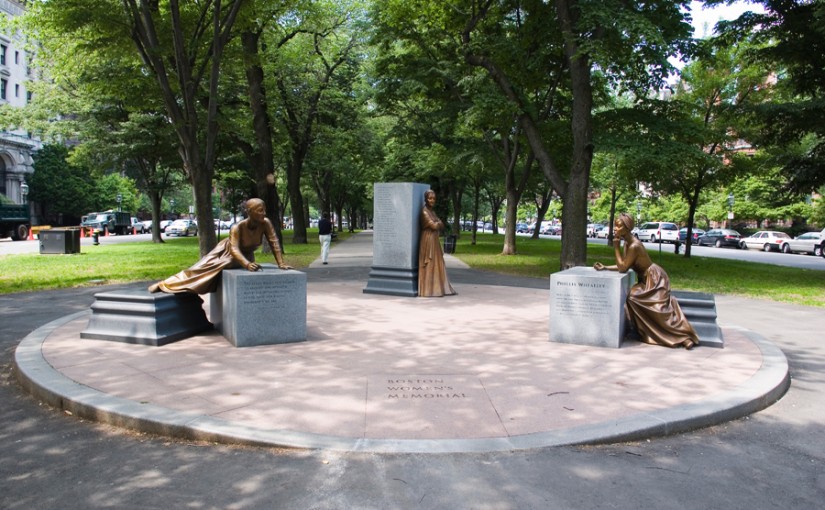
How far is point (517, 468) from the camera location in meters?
3.90

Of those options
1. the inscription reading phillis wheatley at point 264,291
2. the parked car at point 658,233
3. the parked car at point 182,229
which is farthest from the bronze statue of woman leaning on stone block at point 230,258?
the parked car at point 658,233

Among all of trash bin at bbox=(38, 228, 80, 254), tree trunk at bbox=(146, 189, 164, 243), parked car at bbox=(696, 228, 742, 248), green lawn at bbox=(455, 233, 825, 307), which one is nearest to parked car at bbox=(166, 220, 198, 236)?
tree trunk at bbox=(146, 189, 164, 243)

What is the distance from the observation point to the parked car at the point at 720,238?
45.5m

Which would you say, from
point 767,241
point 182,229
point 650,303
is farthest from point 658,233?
point 650,303

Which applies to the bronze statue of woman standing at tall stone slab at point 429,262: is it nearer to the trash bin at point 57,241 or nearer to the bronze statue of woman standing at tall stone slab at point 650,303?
the bronze statue of woman standing at tall stone slab at point 650,303

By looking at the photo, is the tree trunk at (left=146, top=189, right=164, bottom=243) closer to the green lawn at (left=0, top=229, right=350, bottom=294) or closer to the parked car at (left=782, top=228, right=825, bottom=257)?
the green lawn at (left=0, top=229, right=350, bottom=294)

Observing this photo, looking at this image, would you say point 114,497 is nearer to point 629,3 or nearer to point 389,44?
point 629,3

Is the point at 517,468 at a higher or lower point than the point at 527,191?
lower

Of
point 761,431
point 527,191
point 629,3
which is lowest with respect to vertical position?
point 761,431

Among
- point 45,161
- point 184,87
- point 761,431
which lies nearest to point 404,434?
point 761,431

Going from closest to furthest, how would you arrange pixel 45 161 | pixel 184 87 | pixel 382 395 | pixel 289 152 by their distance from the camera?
pixel 382 395 < pixel 184 87 < pixel 289 152 < pixel 45 161

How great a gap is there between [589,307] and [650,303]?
0.82 metres

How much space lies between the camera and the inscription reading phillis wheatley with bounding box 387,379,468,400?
5231 millimetres

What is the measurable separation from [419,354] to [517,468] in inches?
119
